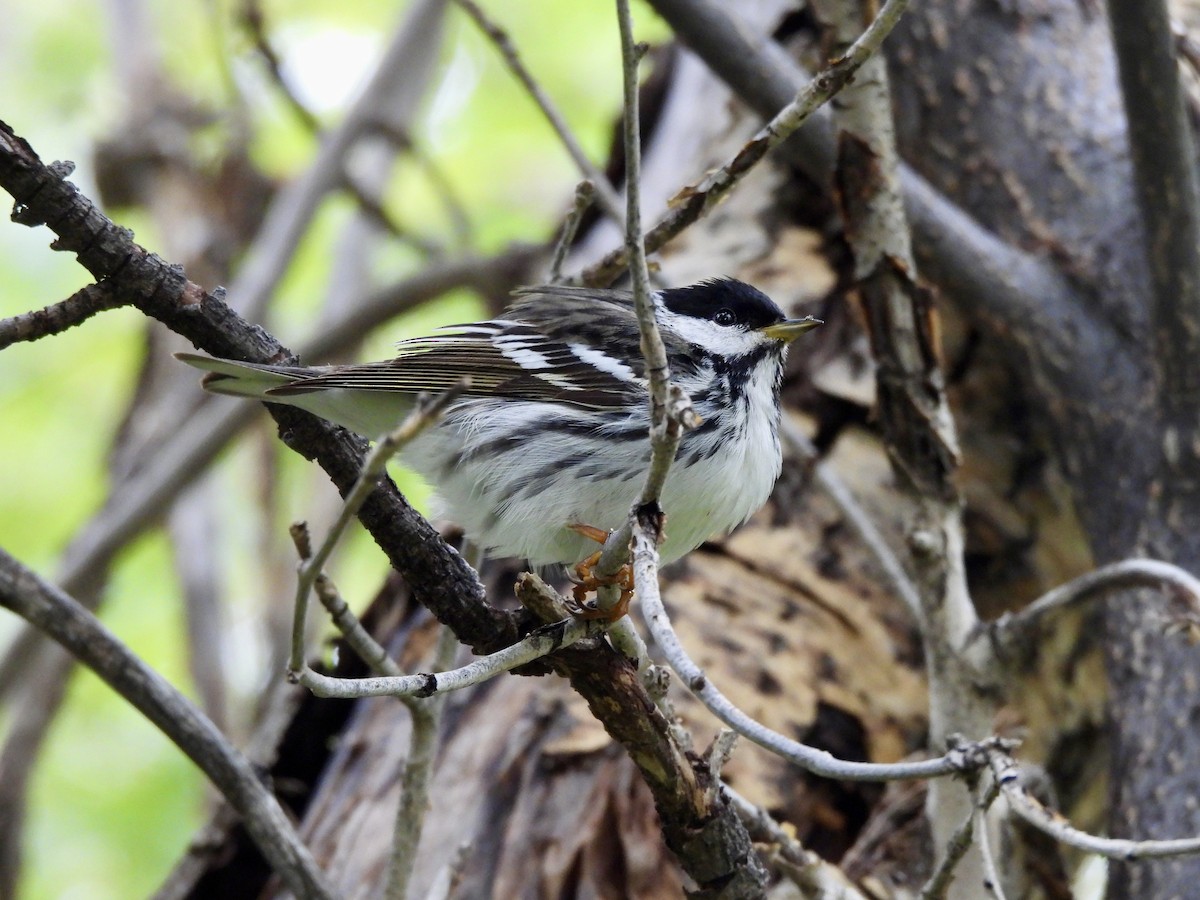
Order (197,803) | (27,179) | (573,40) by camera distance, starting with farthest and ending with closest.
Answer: (573,40), (197,803), (27,179)

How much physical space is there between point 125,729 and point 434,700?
593cm

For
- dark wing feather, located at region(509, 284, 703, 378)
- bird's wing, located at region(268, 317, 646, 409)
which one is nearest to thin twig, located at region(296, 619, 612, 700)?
bird's wing, located at region(268, 317, 646, 409)

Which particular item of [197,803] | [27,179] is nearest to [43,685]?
[197,803]

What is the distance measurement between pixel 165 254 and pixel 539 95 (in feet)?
12.4

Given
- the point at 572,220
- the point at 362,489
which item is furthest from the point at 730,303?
the point at 362,489

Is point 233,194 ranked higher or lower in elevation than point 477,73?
lower

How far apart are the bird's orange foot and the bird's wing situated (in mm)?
349

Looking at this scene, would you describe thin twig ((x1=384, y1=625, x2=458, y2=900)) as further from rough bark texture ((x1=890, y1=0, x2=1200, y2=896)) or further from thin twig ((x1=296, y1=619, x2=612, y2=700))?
rough bark texture ((x1=890, y1=0, x2=1200, y2=896))

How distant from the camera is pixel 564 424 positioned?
10.6ft

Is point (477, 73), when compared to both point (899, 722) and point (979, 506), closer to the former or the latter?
point (979, 506)

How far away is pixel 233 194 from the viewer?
7.21 metres

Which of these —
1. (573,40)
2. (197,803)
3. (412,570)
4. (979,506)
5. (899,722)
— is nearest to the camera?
(412,570)

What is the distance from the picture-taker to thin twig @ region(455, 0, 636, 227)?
3.60 m

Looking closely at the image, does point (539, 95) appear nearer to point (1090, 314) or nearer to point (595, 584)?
point (595, 584)
